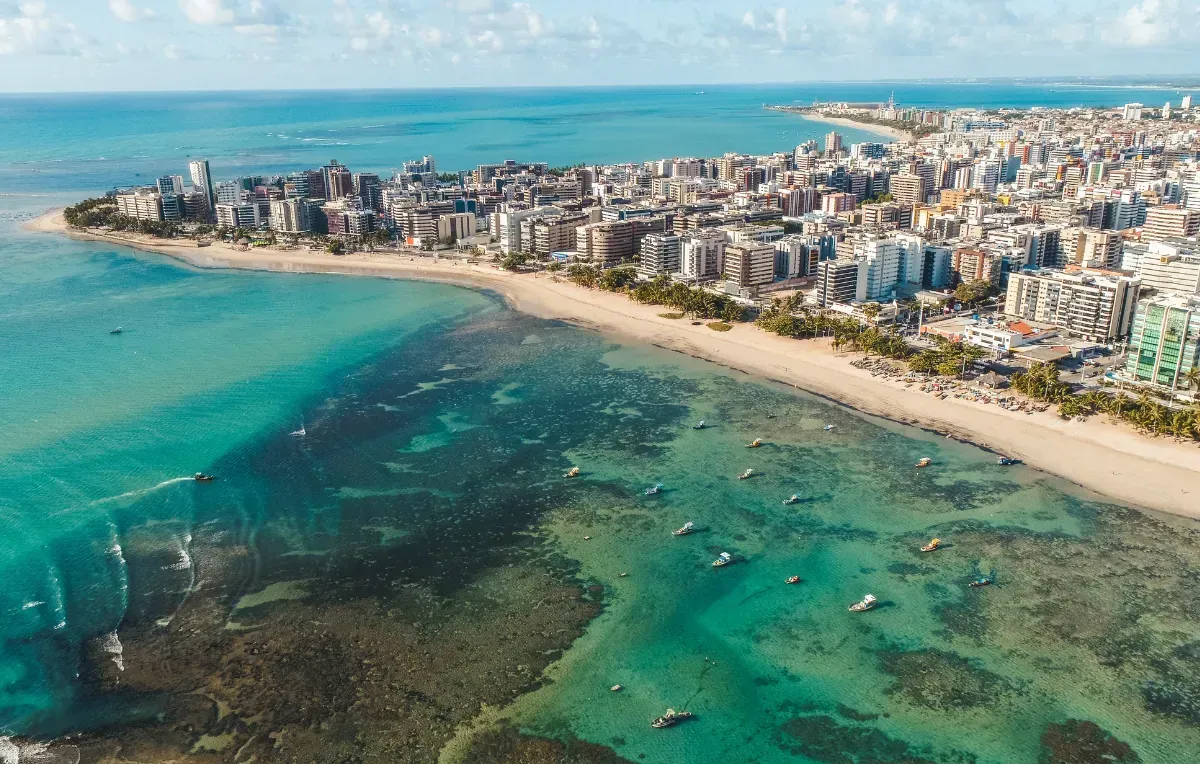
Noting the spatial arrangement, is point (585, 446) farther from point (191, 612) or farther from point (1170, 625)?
point (1170, 625)

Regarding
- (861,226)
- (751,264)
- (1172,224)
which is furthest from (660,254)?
(1172,224)

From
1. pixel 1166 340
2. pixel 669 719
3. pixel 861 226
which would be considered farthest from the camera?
pixel 861 226

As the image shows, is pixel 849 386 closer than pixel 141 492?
No

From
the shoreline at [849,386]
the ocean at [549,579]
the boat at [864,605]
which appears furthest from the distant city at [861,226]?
the boat at [864,605]

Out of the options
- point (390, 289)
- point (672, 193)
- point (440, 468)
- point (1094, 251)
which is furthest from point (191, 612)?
point (672, 193)

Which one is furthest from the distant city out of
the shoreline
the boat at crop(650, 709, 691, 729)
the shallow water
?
the boat at crop(650, 709, 691, 729)

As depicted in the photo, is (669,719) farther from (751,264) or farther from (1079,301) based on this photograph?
(751,264)

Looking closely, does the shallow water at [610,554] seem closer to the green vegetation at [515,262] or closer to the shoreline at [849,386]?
the shoreline at [849,386]
